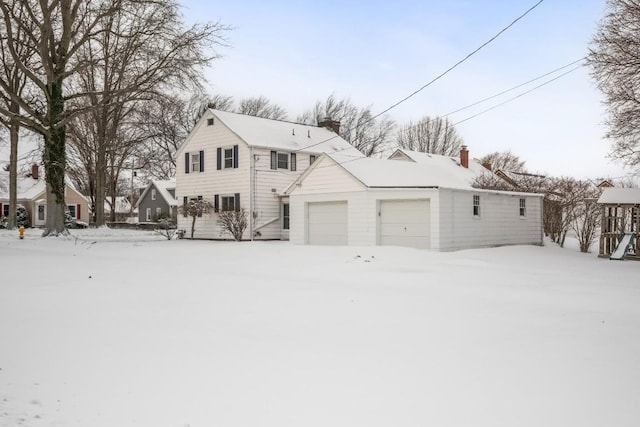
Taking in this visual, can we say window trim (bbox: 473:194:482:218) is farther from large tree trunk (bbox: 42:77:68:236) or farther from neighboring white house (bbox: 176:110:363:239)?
large tree trunk (bbox: 42:77:68:236)

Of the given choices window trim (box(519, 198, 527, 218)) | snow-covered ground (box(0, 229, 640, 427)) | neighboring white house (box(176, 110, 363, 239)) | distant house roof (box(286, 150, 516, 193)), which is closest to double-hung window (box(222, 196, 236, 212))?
neighboring white house (box(176, 110, 363, 239))

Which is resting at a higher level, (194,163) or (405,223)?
(194,163)

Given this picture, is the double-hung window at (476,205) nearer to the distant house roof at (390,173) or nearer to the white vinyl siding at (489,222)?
the white vinyl siding at (489,222)

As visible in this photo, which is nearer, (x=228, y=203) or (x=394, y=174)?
(x=394, y=174)

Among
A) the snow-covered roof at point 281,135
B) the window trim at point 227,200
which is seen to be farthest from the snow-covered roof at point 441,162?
the window trim at point 227,200

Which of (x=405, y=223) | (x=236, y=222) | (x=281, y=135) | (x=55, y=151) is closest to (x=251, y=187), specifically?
(x=236, y=222)

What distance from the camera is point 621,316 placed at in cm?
860

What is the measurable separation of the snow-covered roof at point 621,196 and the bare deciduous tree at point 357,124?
39.2 metres

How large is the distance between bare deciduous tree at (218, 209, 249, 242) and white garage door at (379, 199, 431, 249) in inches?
359

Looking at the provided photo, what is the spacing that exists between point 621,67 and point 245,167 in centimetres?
1832

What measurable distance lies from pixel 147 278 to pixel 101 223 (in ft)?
103

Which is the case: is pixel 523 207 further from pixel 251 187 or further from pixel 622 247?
pixel 251 187

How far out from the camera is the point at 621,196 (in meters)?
23.6

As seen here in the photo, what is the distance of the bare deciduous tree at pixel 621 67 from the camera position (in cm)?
2067
